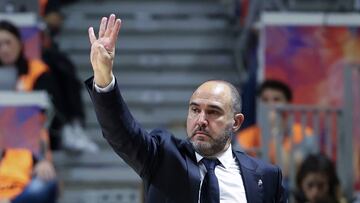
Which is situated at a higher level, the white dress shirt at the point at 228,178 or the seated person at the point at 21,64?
the white dress shirt at the point at 228,178

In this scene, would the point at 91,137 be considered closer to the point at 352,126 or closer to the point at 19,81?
Result: the point at 19,81

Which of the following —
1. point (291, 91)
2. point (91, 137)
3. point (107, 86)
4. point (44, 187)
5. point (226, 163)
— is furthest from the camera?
point (91, 137)

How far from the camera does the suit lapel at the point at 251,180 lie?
192 inches

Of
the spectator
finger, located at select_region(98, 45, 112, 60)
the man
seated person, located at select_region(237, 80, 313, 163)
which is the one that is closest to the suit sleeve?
the man

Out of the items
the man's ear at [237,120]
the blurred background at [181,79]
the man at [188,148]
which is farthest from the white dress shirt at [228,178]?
the blurred background at [181,79]

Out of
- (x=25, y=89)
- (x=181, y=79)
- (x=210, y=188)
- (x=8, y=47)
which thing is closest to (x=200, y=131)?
(x=210, y=188)

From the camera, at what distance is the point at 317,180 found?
777cm

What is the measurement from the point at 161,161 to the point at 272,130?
147 inches

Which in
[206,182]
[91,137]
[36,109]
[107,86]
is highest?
[107,86]

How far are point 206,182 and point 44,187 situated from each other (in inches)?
131

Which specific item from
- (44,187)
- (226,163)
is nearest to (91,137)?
(44,187)

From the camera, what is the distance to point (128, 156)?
4703mm

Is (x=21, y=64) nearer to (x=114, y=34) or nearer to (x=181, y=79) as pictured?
(x=181, y=79)

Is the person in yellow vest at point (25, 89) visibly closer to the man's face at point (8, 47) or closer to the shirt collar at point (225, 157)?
the man's face at point (8, 47)
